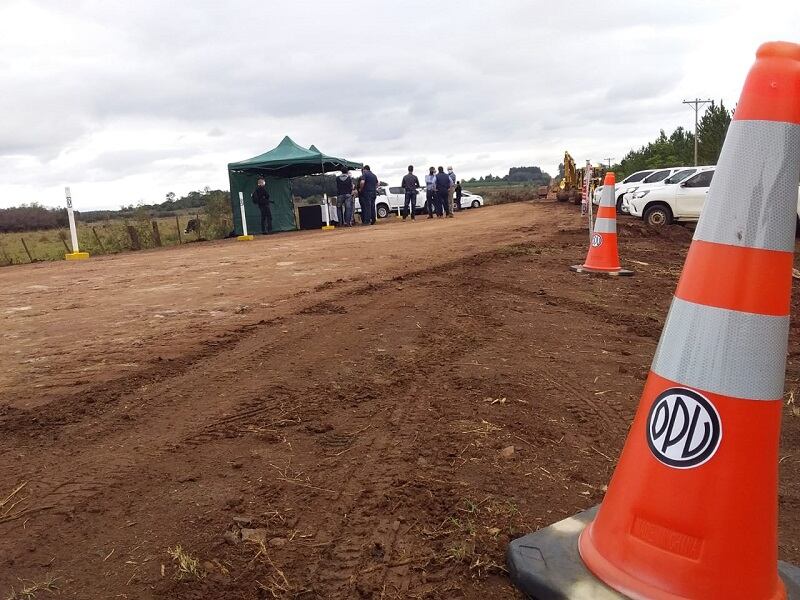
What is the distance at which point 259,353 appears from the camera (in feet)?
14.4

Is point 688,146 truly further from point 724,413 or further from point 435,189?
point 724,413

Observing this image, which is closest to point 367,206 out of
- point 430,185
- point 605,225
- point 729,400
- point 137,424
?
point 430,185

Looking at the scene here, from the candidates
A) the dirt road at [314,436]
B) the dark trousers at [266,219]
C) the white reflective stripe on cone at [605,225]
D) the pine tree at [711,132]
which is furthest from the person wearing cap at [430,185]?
the pine tree at [711,132]

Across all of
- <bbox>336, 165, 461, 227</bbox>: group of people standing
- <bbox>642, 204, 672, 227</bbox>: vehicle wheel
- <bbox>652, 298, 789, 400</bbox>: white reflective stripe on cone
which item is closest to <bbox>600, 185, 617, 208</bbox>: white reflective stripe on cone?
<bbox>652, 298, 789, 400</bbox>: white reflective stripe on cone

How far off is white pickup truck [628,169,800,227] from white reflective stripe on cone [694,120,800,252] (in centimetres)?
1549

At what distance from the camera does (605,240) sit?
7695 mm

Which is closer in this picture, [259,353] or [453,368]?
[453,368]

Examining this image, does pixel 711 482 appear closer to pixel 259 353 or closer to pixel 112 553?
pixel 112 553

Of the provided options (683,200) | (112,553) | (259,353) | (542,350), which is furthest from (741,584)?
(683,200)

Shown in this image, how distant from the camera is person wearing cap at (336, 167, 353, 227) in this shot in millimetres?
21094

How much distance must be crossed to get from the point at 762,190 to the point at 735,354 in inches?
19.3

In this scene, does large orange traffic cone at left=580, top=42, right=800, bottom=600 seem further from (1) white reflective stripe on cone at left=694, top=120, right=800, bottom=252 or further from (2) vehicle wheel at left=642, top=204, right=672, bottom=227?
(2) vehicle wheel at left=642, top=204, right=672, bottom=227

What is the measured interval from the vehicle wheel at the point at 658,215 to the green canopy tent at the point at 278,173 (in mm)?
9313

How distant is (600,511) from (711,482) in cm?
39
